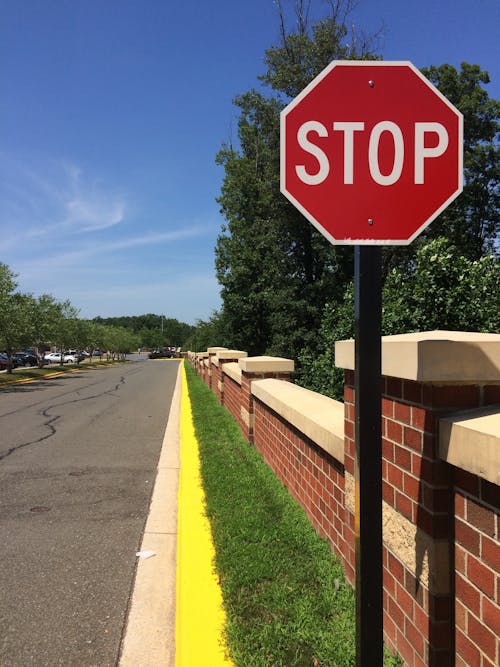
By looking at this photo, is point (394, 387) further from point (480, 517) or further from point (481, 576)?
point (481, 576)

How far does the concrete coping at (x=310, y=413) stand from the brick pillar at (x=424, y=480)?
81cm

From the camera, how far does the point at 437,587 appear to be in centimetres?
194

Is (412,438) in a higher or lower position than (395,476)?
higher

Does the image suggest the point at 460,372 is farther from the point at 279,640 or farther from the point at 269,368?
the point at 269,368

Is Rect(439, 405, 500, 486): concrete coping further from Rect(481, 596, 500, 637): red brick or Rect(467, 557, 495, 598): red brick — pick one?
Rect(481, 596, 500, 637): red brick

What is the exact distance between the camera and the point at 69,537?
13.8 ft

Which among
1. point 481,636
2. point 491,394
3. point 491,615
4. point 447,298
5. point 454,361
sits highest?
point 447,298

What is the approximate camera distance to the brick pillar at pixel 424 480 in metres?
1.91

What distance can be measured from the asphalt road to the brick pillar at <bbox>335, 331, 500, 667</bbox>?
59.9 inches

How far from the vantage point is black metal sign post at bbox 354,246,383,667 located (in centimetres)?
170

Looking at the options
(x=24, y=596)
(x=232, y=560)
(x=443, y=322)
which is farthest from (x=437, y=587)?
(x=443, y=322)

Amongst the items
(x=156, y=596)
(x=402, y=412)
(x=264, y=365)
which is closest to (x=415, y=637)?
(x=402, y=412)

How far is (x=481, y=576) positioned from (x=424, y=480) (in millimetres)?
382

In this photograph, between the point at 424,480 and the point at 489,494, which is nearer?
the point at 489,494
